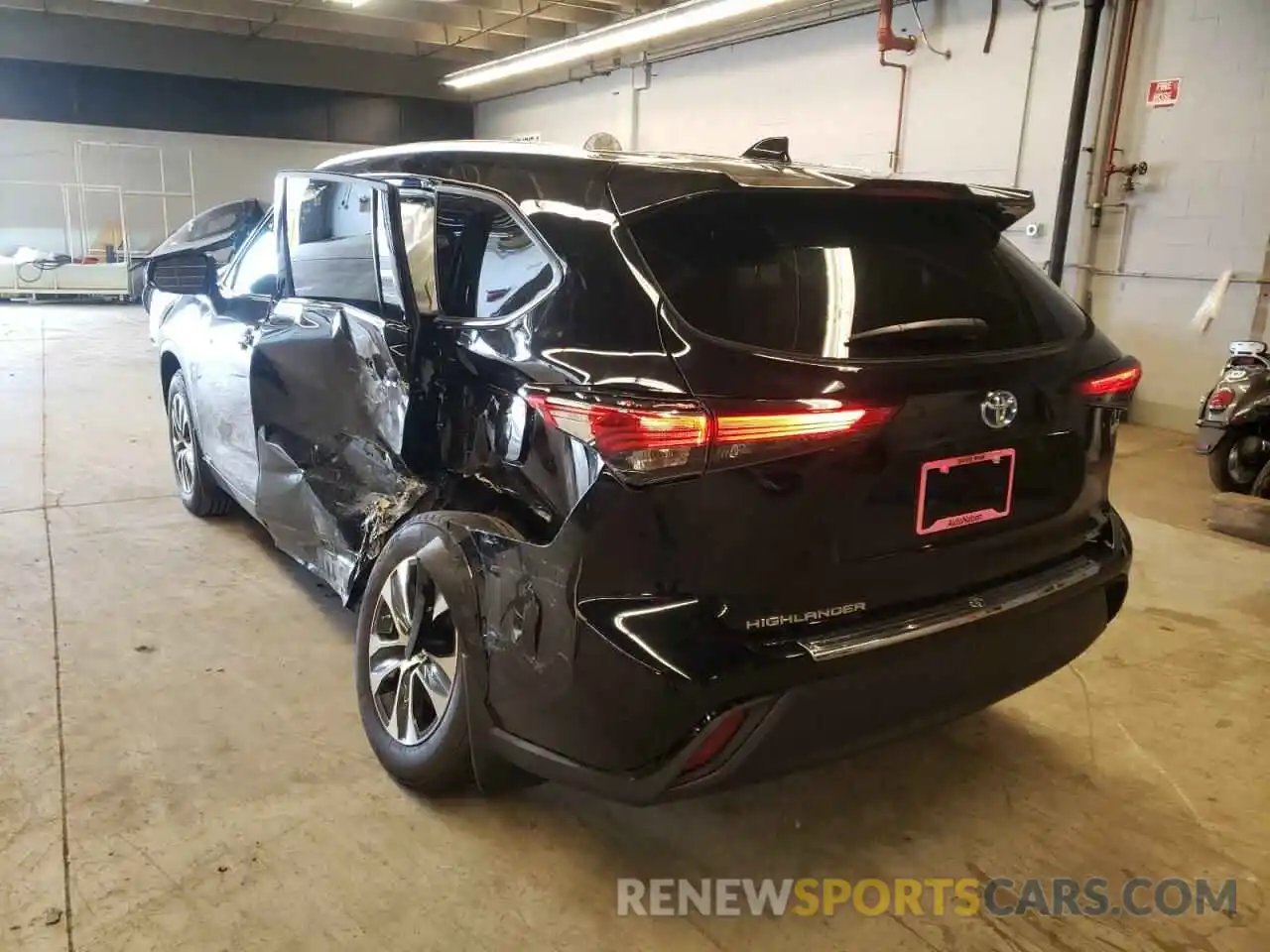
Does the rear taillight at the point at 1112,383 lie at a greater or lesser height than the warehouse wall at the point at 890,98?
lesser

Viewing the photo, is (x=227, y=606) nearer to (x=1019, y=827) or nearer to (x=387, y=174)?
(x=387, y=174)

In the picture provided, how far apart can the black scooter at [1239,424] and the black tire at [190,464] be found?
4834 millimetres

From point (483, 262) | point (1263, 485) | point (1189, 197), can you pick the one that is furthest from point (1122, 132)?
point (483, 262)

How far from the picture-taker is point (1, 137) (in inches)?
556

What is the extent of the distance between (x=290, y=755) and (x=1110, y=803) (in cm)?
198

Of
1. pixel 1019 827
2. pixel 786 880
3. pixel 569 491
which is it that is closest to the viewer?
pixel 569 491

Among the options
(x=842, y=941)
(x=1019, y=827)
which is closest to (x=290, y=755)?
(x=842, y=941)

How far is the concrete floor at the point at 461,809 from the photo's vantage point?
1821 mm

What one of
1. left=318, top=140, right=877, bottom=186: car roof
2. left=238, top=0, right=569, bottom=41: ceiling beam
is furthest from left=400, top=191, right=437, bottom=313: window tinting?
left=238, top=0, right=569, bottom=41: ceiling beam

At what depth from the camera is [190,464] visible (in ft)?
13.5

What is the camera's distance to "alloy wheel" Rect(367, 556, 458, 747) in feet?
6.67

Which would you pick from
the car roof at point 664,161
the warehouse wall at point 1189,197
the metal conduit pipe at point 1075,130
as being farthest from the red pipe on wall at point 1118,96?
the car roof at point 664,161

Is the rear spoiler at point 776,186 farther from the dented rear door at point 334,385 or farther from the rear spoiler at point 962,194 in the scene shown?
the dented rear door at point 334,385

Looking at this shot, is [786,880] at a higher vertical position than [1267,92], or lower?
lower
